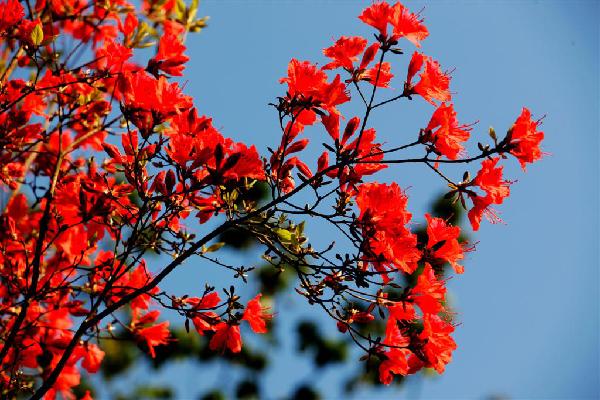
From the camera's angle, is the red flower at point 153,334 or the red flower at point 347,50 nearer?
the red flower at point 347,50

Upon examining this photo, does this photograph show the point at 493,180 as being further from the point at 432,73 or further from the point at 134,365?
the point at 134,365

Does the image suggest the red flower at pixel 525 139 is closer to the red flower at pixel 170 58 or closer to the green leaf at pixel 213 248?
the green leaf at pixel 213 248

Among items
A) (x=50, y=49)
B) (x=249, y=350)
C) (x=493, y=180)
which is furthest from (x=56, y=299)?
(x=249, y=350)

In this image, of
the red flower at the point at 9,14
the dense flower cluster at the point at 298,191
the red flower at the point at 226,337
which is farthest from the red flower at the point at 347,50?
the red flower at the point at 9,14

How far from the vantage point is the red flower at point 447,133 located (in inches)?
103

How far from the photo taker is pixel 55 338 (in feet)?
11.0

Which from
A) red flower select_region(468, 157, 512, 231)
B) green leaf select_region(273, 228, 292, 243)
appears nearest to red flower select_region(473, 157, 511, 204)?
red flower select_region(468, 157, 512, 231)

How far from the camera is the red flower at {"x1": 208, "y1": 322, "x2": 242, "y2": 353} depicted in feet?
9.27

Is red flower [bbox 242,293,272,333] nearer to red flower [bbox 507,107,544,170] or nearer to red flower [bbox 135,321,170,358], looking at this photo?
red flower [bbox 135,321,170,358]

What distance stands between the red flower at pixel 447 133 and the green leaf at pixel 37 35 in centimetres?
186

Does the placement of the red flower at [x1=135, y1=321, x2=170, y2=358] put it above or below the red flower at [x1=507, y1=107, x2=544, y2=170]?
below

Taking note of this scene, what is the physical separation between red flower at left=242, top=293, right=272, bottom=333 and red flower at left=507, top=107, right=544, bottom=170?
131 centimetres

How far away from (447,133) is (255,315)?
1.20 metres

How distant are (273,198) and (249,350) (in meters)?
12.8
